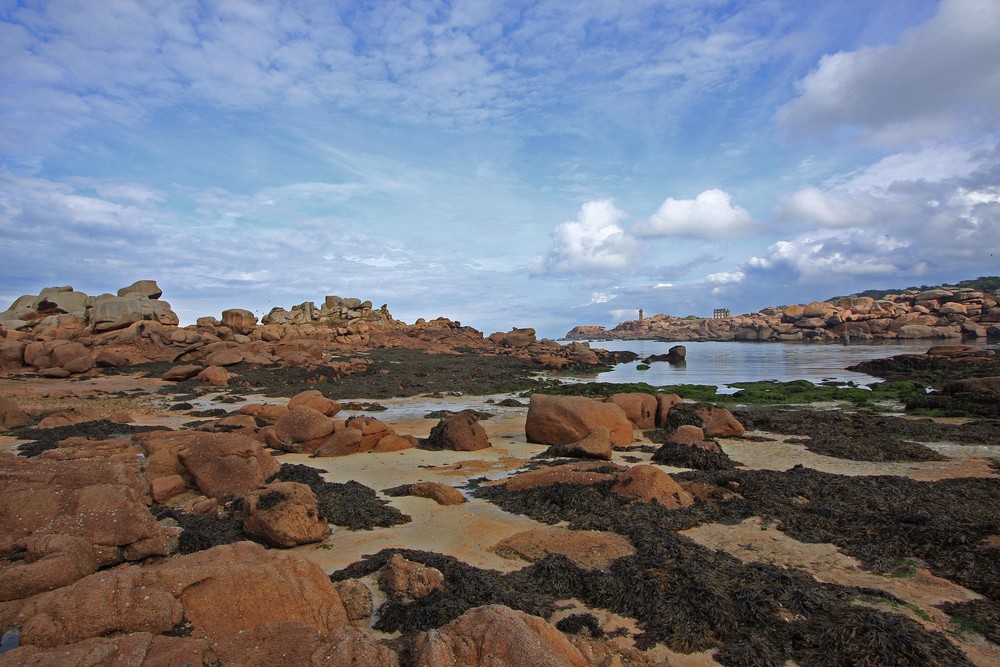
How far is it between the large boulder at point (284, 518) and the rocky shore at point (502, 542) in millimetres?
26

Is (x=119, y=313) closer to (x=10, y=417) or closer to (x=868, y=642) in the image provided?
(x=10, y=417)

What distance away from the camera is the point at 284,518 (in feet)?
21.0

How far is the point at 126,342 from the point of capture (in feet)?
118

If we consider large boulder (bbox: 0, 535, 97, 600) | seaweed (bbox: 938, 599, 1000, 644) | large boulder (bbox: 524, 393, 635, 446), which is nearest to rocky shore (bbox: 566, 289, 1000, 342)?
large boulder (bbox: 524, 393, 635, 446)

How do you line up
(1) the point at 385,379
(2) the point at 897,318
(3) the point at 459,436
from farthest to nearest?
(2) the point at 897,318 < (1) the point at 385,379 < (3) the point at 459,436

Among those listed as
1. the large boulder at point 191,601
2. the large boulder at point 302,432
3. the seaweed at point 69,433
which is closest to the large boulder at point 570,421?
the large boulder at point 302,432

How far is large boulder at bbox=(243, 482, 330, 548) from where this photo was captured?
6391 millimetres

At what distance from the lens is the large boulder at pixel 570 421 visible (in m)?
13.3

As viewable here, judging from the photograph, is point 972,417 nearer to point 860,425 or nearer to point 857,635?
point 860,425

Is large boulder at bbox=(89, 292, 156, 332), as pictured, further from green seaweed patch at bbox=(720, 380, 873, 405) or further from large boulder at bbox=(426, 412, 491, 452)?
green seaweed patch at bbox=(720, 380, 873, 405)

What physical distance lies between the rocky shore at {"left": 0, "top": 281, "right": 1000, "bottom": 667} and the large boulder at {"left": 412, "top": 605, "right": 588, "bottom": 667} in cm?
2

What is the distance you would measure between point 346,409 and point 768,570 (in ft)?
58.1

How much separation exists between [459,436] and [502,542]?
642cm

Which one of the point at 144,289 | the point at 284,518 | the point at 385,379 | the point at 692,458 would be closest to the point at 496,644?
the point at 284,518
